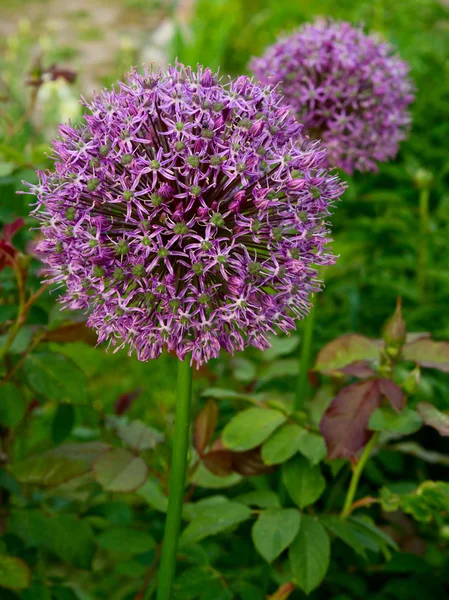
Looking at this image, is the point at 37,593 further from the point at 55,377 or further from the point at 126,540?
the point at 55,377

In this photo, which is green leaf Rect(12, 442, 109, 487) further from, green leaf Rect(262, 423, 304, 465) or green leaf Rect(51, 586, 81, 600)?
green leaf Rect(262, 423, 304, 465)

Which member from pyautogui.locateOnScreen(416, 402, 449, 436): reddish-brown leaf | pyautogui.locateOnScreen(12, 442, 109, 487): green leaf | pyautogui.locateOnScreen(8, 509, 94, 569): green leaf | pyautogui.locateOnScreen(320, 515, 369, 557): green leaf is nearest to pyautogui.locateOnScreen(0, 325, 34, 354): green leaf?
pyautogui.locateOnScreen(12, 442, 109, 487): green leaf

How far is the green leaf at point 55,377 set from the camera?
1.89 metres

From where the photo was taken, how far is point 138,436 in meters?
2.07

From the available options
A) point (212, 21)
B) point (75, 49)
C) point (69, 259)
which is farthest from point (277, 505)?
point (75, 49)

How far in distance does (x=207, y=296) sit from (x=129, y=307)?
0.17 meters

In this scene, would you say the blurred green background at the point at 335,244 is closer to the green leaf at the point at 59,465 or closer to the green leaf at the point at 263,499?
the green leaf at the point at 59,465

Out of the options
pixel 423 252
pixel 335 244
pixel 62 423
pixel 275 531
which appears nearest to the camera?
pixel 275 531

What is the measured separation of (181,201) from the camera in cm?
152

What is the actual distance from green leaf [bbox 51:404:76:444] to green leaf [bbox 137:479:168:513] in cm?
30

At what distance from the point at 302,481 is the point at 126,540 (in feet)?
1.62

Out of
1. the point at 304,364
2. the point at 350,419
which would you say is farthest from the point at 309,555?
the point at 304,364

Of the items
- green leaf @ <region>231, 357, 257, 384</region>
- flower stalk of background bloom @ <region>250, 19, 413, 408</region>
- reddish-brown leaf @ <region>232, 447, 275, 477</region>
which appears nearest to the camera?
reddish-brown leaf @ <region>232, 447, 275, 477</region>

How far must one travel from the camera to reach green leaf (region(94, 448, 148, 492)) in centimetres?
174
